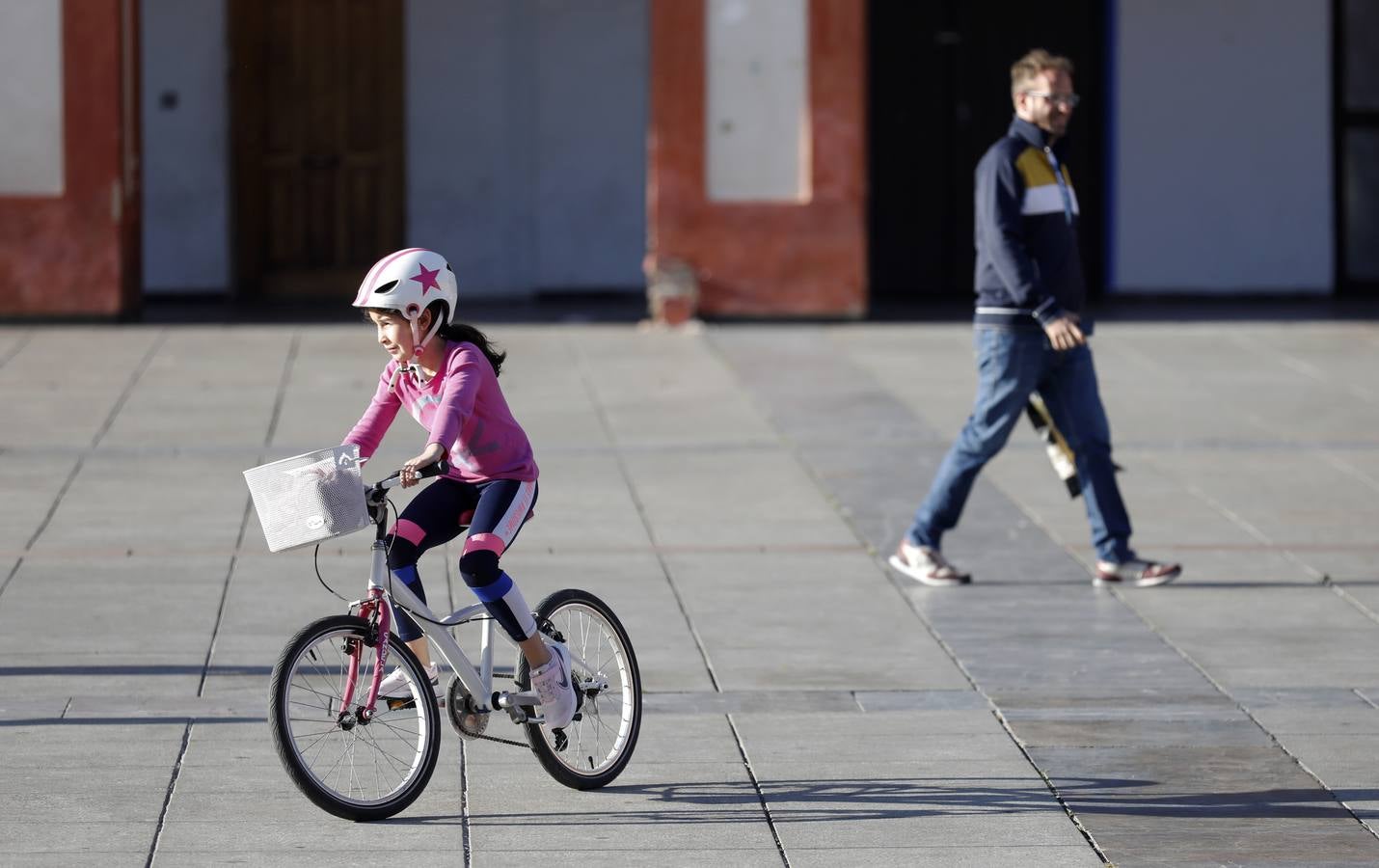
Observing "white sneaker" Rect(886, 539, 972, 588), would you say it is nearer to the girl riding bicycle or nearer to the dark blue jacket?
the dark blue jacket

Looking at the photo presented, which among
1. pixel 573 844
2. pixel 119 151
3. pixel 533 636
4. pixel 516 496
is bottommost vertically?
pixel 573 844

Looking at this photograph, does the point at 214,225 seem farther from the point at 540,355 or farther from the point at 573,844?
the point at 573,844

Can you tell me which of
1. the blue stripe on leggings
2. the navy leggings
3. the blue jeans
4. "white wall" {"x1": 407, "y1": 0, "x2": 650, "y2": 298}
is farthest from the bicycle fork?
"white wall" {"x1": 407, "y1": 0, "x2": 650, "y2": 298}

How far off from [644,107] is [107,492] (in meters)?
8.81

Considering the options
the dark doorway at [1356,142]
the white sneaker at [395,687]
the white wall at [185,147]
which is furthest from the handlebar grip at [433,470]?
the dark doorway at [1356,142]

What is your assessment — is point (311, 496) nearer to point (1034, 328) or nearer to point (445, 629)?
point (445, 629)

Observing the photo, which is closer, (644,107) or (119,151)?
(119,151)

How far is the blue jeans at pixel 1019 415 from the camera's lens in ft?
26.9

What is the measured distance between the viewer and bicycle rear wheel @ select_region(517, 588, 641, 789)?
585 cm

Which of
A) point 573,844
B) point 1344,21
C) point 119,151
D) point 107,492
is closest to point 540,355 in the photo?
point 119,151

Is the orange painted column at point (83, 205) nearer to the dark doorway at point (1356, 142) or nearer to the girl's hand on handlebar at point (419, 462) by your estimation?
the dark doorway at point (1356, 142)

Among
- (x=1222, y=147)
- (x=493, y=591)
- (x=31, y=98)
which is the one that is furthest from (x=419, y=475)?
(x=1222, y=147)

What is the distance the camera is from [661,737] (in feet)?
20.9

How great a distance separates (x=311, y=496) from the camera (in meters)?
5.18
